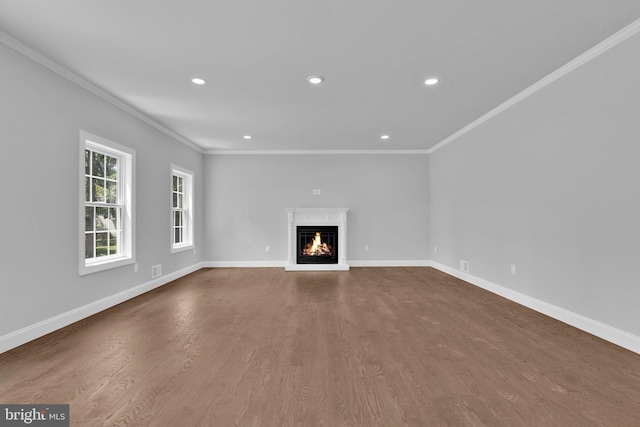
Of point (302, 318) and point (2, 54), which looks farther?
point (302, 318)

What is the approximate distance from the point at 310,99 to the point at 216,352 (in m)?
3.06

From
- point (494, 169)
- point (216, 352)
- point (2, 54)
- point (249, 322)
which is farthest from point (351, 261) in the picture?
point (2, 54)

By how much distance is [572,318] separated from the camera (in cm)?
312

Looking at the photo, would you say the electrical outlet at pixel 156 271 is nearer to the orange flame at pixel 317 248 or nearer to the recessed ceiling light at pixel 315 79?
the orange flame at pixel 317 248

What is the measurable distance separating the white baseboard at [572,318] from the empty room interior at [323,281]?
0.02 metres

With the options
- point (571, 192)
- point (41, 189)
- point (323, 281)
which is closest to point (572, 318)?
point (571, 192)

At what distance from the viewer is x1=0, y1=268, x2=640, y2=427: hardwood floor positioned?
1725 mm

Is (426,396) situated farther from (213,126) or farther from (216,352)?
(213,126)

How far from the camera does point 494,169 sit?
178 inches

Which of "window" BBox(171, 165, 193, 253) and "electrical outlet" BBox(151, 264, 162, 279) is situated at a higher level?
"window" BBox(171, 165, 193, 253)

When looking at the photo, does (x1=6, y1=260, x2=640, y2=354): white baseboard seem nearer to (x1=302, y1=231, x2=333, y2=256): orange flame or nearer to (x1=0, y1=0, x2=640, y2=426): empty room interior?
(x1=0, y1=0, x2=640, y2=426): empty room interior

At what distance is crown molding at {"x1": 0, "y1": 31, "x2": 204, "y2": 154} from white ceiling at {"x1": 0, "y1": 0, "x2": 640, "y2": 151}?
→ 60 millimetres

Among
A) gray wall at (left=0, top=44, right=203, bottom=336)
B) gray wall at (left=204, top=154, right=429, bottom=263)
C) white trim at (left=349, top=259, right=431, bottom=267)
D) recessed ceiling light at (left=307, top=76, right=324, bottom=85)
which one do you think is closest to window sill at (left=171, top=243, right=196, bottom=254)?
gray wall at (left=204, top=154, right=429, bottom=263)

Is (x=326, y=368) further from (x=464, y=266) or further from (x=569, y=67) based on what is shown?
(x=464, y=266)
